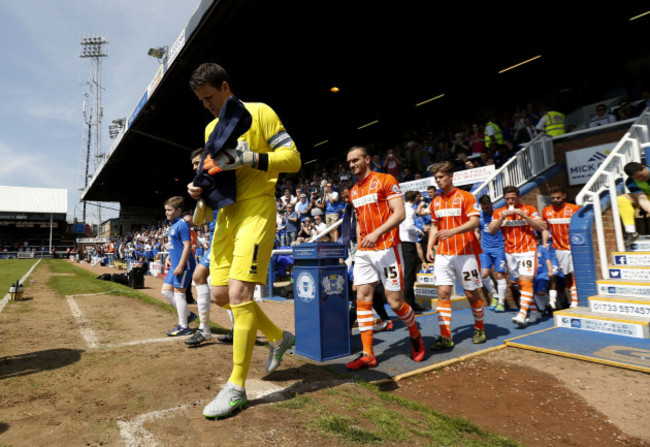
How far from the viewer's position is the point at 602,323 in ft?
16.3

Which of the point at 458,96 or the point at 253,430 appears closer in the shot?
the point at 253,430

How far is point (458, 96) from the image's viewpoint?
57.1 ft

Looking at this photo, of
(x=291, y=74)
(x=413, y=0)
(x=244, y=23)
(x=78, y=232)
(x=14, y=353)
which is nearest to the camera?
(x=14, y=353)

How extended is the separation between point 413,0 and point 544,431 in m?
12.0

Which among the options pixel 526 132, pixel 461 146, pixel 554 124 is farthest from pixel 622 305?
pixel 461 146

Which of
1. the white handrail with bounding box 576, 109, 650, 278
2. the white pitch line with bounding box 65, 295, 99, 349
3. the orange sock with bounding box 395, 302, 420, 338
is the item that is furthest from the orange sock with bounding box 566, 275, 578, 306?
the white pitch line with bounding box 65, 295, 99, 349

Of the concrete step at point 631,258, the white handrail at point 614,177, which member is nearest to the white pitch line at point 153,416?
the white handrail at point 614,177

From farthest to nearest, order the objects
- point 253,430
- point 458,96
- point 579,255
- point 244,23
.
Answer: point 458,96 → point 244,23 → point 579,255 → point 253,430

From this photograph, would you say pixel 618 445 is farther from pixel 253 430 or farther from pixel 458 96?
pixel 458 96

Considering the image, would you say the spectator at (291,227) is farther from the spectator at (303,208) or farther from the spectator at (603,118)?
the spectator at (603,118)

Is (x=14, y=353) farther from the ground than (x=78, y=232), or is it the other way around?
(x=78, y=232)

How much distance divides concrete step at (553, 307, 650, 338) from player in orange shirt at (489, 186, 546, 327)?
514mm

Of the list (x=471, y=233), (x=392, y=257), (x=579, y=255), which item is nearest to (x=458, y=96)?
(x=579, y=255)

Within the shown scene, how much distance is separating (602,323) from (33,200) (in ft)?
270
